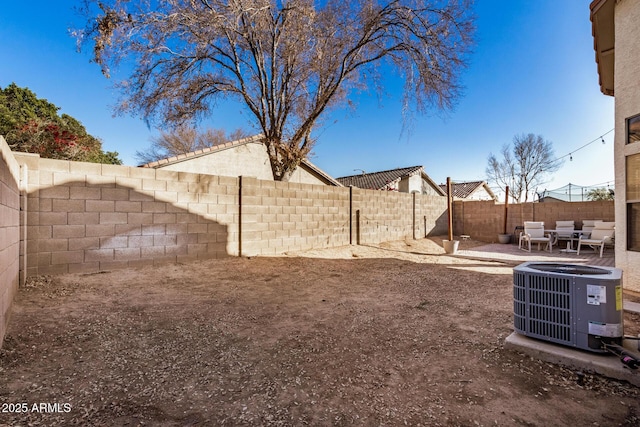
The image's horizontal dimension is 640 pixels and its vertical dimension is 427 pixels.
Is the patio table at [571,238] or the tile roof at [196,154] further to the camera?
the tile roof at [196,154]

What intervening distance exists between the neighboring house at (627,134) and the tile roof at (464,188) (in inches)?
826

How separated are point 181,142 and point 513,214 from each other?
2119 cm

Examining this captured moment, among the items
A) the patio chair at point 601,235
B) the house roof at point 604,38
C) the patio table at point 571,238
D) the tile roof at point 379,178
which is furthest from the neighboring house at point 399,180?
the house roof at point 604,38

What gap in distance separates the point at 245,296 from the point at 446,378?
291 cm

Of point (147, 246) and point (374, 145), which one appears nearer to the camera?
point (147, 246)

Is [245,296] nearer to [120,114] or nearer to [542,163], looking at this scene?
[120,114]

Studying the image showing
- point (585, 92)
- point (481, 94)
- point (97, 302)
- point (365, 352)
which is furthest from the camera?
point (481, 94)

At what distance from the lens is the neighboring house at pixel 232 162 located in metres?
11.8

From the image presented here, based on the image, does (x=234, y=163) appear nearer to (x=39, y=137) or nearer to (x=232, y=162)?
(x=232, y=162)

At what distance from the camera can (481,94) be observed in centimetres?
951

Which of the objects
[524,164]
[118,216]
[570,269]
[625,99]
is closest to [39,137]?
[118,216]

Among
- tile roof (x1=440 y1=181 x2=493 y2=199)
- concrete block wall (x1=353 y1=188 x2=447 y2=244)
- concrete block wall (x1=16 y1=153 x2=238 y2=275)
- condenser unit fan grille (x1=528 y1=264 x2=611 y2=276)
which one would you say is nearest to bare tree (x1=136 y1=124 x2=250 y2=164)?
concrete block wall (x1=353 y1=188 x2=447 y2=244)

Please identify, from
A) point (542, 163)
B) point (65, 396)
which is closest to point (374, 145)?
point (65, 396)

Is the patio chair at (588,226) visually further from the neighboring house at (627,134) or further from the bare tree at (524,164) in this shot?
the bare tree at (524,164)
